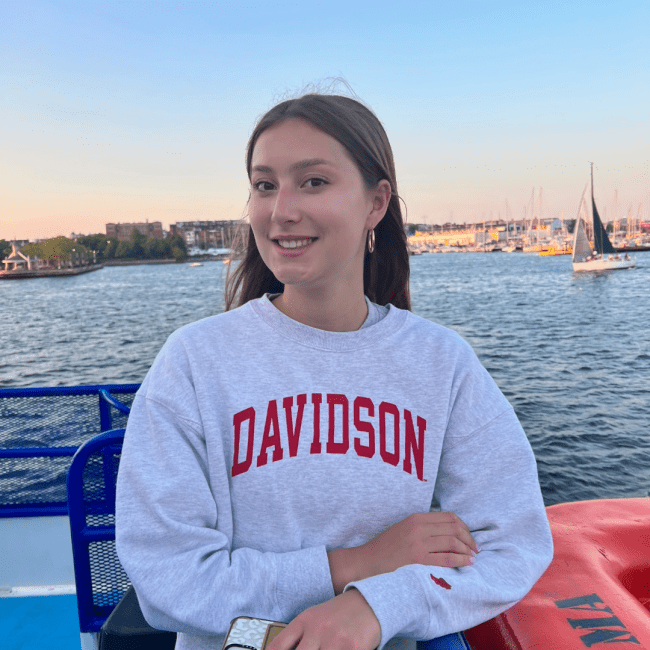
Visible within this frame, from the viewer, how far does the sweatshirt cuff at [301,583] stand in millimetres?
1056

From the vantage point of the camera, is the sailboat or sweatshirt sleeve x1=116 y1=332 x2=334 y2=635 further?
the sailboat

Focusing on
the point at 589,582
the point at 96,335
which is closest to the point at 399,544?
the point at 589,582

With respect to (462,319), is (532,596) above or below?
above

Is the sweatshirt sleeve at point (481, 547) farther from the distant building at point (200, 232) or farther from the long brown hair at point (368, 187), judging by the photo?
the distant building at point (200, 232)

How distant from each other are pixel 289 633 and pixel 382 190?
3.07ft

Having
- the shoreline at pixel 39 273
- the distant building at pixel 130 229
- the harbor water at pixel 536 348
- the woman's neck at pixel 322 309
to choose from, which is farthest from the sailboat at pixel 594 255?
the distant building at pixel 130 229

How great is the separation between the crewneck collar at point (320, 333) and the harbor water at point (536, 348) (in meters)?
0.83

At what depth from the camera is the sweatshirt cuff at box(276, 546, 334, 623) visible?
1056 millimetres

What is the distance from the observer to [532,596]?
4.60ft

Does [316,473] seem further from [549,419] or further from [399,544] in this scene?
[549,419]

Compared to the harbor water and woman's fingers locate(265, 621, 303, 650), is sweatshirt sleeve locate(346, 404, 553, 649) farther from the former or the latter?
the harbor water

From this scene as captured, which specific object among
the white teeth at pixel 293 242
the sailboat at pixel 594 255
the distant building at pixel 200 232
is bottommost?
the sailboat at pixel 594 255

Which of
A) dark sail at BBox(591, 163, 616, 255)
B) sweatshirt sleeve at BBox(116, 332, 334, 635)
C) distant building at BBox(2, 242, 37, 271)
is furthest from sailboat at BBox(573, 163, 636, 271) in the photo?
distant building at BBox(2, 242, 37, 271)

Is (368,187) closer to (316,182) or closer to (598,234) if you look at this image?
(316,182)
